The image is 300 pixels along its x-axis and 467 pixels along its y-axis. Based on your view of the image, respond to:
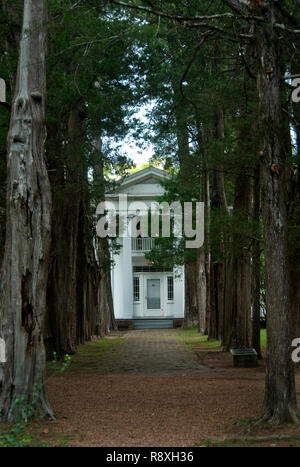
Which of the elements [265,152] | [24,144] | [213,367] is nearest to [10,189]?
[24,144]

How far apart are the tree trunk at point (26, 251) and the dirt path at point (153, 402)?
65 cm

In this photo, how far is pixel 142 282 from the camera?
40.4 m

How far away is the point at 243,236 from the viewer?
1473cm

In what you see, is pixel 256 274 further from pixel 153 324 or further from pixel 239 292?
pixel 153 324

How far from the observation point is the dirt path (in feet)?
26.0

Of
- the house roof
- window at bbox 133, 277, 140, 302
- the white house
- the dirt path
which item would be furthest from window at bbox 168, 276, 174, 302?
the dirt path

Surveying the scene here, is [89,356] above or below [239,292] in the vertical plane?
below

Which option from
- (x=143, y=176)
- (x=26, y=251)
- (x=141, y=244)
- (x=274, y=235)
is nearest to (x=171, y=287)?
(x=141, y=244)

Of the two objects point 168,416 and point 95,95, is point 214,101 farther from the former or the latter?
point 168,416

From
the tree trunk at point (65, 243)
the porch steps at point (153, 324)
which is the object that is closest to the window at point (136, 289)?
the porch steps at point (153, 324)

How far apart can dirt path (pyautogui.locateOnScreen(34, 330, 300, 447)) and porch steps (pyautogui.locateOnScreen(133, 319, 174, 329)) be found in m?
20.3

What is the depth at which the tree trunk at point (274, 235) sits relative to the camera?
808 centimetres

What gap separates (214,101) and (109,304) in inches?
834

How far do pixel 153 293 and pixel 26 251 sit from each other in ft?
103
